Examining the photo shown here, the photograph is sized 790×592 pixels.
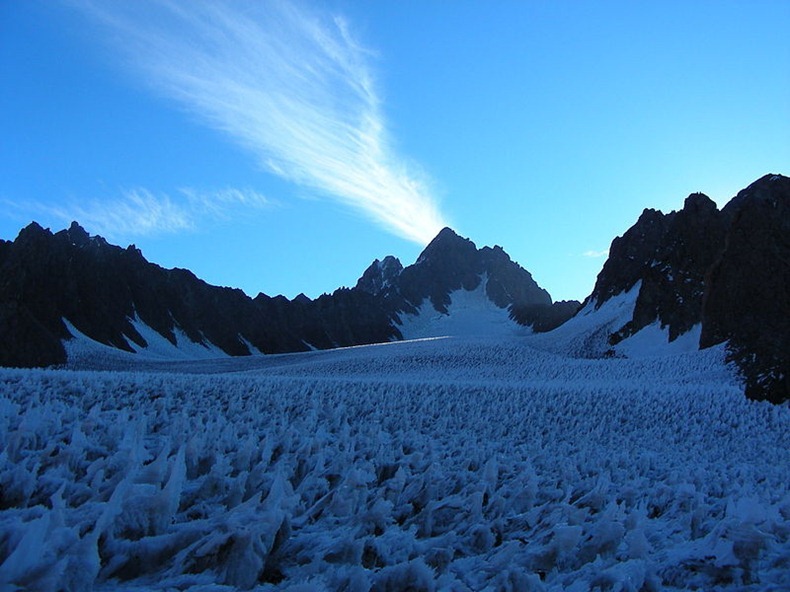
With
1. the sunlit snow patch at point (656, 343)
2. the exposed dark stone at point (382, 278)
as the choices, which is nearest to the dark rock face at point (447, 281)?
the exposed dark stone at point (382, 278)

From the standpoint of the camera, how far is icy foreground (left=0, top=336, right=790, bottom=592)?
4.05 m

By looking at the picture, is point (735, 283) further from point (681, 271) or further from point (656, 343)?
point (681, 271)

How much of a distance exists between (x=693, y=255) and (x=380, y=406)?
5260 cm

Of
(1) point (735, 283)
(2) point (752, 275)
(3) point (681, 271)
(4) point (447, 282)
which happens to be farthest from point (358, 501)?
(4) point (447, 282)

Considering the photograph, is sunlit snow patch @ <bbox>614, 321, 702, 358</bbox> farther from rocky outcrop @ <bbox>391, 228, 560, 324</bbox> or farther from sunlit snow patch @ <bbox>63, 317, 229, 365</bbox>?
rocky outcrop @ <bbox>391, 228, 560, 324</bbox>

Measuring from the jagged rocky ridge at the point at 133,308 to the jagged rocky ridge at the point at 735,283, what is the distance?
56.4 metres

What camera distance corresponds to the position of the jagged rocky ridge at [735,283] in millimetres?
23528

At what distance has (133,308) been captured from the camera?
8575 centimetres

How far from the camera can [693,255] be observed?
5581cm

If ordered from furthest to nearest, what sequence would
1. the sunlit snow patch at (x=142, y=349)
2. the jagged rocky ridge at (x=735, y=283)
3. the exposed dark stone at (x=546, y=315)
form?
the exposed dark stone at (x=546, y=315)
the sunlit snow patch at (x=142, y=349)
the jagged rocky ridge at (x=735, y=283)

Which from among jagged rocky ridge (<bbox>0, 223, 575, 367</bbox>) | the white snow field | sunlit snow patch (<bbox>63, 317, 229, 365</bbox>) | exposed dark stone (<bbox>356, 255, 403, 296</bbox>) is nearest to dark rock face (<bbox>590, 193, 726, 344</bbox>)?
the white snow field

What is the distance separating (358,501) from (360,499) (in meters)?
0.05

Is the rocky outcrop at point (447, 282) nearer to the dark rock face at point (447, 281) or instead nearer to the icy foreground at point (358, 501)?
the dark rock face at point (447, 281)

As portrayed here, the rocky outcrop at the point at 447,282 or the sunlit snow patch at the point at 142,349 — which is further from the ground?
the rocky outcrop at the point at 447,282
